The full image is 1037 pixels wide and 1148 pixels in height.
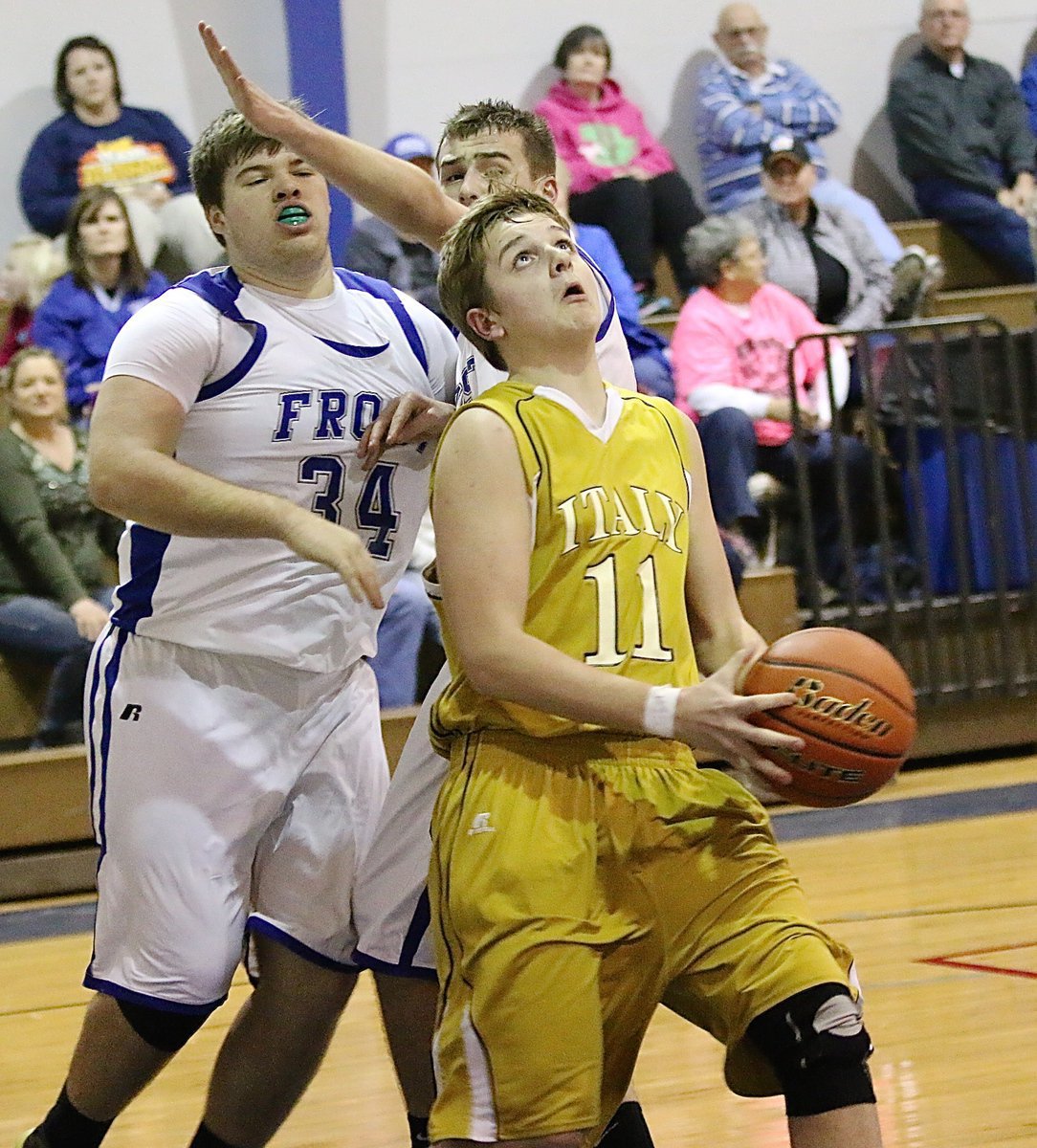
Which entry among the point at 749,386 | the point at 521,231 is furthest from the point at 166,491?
the point at 749,386

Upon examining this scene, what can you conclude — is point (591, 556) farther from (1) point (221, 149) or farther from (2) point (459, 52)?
(2) point (459, 52)

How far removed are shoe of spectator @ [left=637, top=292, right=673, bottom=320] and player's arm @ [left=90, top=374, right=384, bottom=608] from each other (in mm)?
5355

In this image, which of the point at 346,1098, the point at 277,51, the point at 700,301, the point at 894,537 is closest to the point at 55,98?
the point at 277,51

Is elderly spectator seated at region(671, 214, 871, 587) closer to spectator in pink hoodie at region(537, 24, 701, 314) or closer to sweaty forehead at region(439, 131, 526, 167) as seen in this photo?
spectator in pink hoodie at region(537, 24, 701, 314)

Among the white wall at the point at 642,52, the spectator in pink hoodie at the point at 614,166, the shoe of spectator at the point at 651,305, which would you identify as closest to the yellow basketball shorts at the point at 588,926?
the shoe of spectator at the point at 651,305

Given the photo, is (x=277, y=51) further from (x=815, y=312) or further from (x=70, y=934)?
(x=70, y=934)

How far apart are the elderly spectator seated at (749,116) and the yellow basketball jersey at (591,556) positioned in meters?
6.72

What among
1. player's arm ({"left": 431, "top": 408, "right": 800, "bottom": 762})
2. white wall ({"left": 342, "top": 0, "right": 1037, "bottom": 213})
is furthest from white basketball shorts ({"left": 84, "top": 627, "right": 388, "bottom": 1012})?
white wall ({"left": 342, "top": 0, "right": 1037, "bottom": 213})

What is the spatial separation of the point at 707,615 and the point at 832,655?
1.20 feet

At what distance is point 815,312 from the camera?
8.45 meters

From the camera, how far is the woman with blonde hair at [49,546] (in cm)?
645

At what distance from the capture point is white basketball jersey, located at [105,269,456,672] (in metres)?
3.16

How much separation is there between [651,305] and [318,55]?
82.9 inches

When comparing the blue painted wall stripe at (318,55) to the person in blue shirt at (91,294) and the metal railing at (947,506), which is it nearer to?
the person in blue shirt at (91,294)
